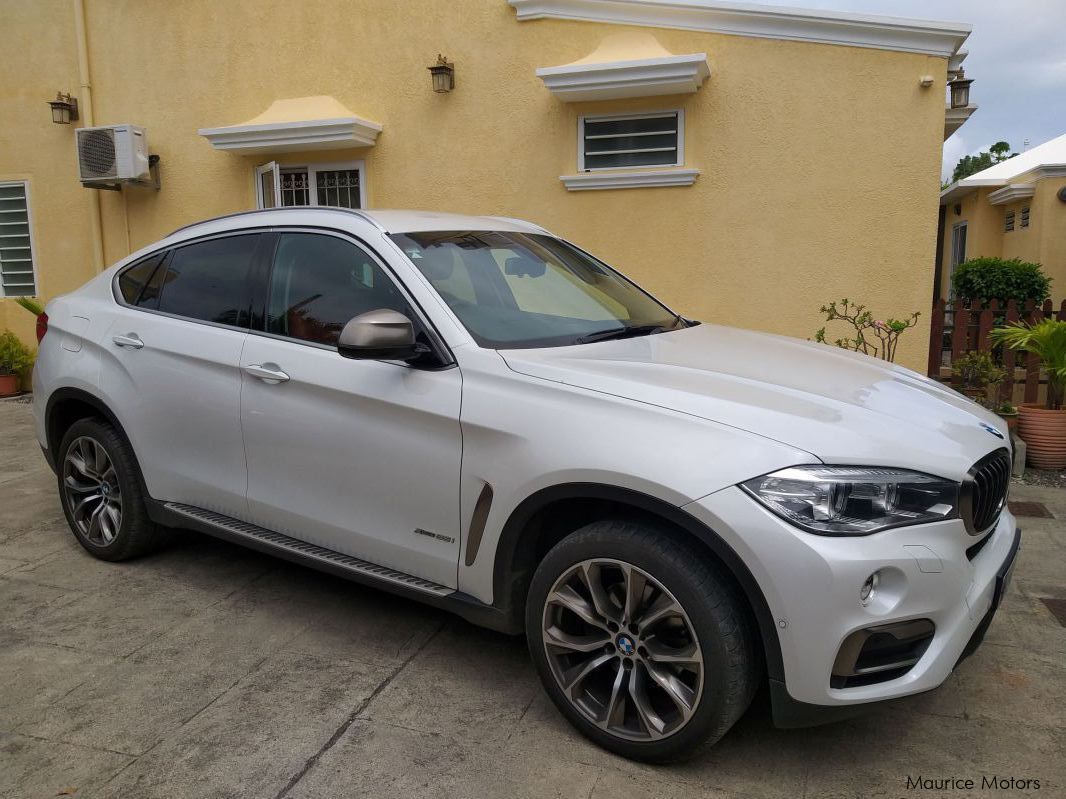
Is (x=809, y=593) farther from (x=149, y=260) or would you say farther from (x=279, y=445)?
(x=149, y=260)

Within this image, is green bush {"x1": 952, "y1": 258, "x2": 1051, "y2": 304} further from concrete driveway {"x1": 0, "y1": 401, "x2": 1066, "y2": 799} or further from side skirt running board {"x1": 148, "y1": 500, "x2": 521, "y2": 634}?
side skirt running board {"x1": 148, "y1": 500, "x2": 521, "y2": 634}

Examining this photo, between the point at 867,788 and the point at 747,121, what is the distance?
5.84 metres

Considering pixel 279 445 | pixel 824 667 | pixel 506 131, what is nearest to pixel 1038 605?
pixel 824 667

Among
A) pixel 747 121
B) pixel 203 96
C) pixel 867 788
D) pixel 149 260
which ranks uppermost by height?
pixel 203 96

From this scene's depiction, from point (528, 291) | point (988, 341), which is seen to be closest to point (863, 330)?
point (988, 341)

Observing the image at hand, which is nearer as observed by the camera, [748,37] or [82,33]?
[748,37]

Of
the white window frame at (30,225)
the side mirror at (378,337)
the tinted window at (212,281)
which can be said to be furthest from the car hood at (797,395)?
the white window frame at (30,225)

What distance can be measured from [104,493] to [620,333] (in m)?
2.69

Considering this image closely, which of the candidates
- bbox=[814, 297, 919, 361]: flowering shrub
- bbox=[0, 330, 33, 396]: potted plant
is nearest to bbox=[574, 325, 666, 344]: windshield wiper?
bbox=[814, 297, 919, 361]: flowering shrub

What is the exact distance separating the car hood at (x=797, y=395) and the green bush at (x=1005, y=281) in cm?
1080

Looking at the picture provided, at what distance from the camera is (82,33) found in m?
9.24

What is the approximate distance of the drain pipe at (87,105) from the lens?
9242 millimetres

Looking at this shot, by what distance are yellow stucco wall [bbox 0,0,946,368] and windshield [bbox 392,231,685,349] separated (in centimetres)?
357

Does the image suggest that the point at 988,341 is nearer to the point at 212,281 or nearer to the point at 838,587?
the point at 838,587
